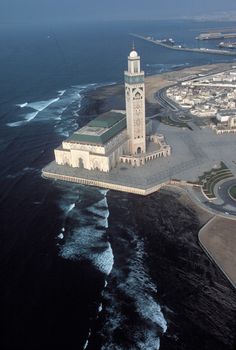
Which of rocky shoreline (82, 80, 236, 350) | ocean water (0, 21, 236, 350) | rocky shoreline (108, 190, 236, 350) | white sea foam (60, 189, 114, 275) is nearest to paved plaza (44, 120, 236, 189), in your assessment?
ocean water (0, 21, 236, 350)

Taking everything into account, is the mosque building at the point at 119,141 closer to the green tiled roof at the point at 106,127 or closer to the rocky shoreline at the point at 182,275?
the green tiled roof at the point at 106,127

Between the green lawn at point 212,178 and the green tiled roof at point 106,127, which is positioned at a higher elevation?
the green tiled roof at point 106,127

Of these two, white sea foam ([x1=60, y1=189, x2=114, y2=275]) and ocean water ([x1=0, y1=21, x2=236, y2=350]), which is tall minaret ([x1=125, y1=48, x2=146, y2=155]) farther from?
white sea foam ([x1=60, y1=189, x2=114, y2=275])

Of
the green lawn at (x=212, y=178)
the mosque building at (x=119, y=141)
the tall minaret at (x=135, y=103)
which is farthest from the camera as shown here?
the tall minaret at (x=135, y=103)

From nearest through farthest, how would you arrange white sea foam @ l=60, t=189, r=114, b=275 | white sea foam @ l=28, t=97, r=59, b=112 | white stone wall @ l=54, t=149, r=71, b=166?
1. white sea foam @ l=60, t=189, r=114, b=275
2. white stone wall @ l=54, t=149, r=71, b=166
3. white sea foam @ l=28, t=97, r=59, b=112

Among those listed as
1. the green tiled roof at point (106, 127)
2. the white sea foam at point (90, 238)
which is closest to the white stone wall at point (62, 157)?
the green tiled roof at point (106, 127)

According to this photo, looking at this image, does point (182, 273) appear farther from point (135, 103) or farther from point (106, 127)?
point (106, 127)

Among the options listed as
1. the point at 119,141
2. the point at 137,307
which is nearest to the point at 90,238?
the point at 137,307

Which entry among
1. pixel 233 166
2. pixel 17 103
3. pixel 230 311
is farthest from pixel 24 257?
pixel 17 103

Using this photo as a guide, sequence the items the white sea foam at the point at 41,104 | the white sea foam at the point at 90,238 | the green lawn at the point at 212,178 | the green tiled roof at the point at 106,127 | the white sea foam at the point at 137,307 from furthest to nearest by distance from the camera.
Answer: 1. the white sea foam at the point at 41,104
2. the green tiled roof at the point at 106,127
3. the green lawn at the point at 212,178
4. the white sea foam at the point at 90,238
5. the white sea foam at the point at 137,307
